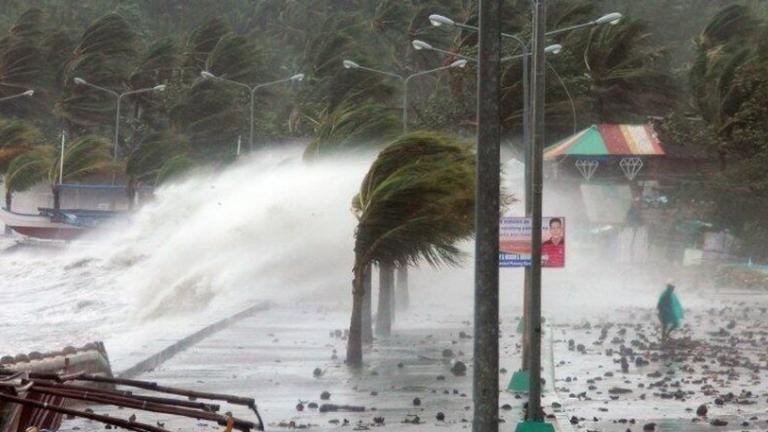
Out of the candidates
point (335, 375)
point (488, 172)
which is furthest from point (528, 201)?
point (488, 172)

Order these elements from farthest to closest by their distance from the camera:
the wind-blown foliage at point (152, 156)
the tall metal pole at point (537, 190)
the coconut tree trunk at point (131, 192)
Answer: the wind-blown foliage at point (152, 156), the coconut tree trunk at point (131, 192), the tall metal pole at point (537, 190)

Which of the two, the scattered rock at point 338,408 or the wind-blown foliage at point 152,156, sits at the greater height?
the wind-blown foliage at point 152,156

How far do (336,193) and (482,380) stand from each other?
31.1m

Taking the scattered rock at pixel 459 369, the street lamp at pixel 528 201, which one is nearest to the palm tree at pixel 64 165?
the street lamp at pixel 528 201

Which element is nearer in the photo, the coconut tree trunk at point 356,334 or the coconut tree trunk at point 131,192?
the coconut tree trunk at point 356,334

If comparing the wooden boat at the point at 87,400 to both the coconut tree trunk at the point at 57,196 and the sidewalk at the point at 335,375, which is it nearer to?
the sidewalk at the point at 335,375

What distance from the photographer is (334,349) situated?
101 ft

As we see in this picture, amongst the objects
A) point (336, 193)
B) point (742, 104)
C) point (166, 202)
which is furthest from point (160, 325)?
point (742, 104)

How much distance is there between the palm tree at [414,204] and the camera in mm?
26281

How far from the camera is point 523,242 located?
67.8 ft

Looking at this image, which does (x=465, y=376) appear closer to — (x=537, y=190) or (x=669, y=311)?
(x=669, y=311)

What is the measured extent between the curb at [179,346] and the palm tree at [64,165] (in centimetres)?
6033

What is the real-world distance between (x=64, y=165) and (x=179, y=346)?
239 feet

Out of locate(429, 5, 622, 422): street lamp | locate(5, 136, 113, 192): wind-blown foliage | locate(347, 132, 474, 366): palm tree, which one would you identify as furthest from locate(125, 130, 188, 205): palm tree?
locate(429, 5, 622, 422): street lamp
